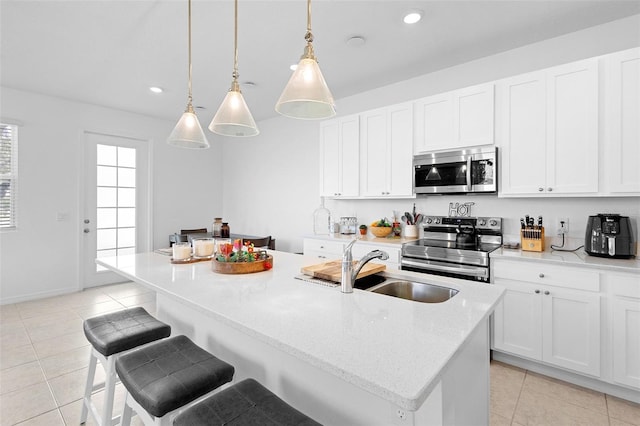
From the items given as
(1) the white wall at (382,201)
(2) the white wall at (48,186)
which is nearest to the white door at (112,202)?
(2) the white wall at (48,186)

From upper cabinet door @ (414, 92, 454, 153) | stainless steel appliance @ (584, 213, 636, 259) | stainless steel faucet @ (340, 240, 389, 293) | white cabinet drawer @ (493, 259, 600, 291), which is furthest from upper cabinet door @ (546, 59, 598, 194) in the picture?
stainless steel faucet @ (340, 240, 389, 293)

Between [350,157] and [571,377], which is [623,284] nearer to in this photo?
[571,377]

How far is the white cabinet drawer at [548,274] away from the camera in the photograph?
205 cm

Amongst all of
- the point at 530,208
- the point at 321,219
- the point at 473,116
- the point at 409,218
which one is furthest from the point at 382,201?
the point at 530,208

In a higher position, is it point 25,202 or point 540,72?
point 540,72

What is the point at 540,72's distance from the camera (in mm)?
2459

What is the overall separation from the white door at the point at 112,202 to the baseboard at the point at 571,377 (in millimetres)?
5062

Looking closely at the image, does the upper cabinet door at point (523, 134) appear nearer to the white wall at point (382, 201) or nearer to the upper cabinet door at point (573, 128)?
the upper cabinet door at point (573, 128)

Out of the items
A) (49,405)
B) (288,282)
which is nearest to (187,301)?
(288,282)

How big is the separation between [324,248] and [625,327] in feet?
8.19

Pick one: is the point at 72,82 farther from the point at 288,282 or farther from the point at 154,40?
the point at 288,282

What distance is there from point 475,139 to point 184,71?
3.06 metres

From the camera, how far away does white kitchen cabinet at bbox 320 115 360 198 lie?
11.9 ft

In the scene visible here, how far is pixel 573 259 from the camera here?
2176mm
